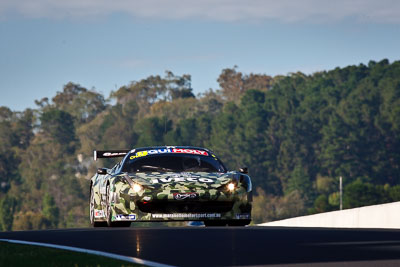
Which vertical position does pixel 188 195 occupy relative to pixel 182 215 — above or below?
above

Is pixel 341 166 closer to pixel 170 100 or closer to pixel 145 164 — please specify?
pixel 170 100

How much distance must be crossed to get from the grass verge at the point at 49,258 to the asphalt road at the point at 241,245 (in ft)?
1.52

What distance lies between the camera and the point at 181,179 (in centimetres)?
1641

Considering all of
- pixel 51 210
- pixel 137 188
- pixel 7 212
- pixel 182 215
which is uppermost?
pixel 137 188

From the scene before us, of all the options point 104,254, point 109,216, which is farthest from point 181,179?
point 104,254

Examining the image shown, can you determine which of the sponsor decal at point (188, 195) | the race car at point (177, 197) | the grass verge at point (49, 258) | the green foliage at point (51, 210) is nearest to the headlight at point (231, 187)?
the race car at point (177, 197)

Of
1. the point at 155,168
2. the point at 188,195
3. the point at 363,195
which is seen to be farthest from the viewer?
the point at 363,195

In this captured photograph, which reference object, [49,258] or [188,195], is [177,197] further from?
[49,258]

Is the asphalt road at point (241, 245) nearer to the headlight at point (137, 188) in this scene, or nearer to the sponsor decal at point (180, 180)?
the headlight at point (137, 188)

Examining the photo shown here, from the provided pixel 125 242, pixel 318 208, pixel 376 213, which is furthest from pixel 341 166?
pixel 125 242

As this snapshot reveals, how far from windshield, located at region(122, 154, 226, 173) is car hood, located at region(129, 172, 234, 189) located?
1.96ft

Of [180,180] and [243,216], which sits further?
[243,216]

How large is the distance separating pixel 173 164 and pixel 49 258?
6208 millimetres

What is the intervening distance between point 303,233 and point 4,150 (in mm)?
175352
